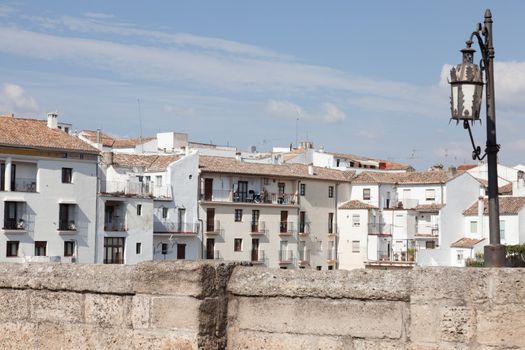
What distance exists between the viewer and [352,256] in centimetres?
7969

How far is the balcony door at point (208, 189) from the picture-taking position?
228 ft

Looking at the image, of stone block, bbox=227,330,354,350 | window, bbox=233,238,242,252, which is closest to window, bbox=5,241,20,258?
window, bbox=233,238,242,252

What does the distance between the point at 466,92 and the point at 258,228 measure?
64.7 meters

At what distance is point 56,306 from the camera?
6969 mm

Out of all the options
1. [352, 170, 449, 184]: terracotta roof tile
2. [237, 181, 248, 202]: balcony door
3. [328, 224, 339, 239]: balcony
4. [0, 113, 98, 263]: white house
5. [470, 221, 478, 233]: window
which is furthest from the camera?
[328, 224, 339, 239]: balcony

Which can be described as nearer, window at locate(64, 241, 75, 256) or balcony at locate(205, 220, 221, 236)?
window at locate(64, 241, 75, 256)

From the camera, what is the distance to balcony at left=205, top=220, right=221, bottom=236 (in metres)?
68.4

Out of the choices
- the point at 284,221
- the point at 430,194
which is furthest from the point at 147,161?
the point at 430,194

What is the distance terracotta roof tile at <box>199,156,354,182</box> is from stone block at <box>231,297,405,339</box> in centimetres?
6241

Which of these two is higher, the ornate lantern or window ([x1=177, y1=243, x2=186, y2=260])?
the ornate lantern

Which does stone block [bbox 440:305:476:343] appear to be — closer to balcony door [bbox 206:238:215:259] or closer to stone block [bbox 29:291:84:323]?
stone block [bbox 29:291:84:323]

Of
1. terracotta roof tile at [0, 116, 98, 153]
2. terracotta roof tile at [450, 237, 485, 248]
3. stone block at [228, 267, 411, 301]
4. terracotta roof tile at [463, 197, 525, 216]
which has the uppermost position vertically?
terracotta roof tile at [0, 116, 98, 153]

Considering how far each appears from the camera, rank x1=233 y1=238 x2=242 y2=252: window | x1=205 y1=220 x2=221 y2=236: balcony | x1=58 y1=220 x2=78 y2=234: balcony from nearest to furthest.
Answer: x1=58 y1=220 x2=78 y2=234: balcony → x1=205 y1=220 x2=221 y2=236: balcony → x1=233 y1=238 x2=242 y2=252: window

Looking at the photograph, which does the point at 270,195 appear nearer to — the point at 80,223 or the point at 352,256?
the point at 352,256
